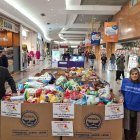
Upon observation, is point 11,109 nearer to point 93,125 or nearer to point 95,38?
point 93,125

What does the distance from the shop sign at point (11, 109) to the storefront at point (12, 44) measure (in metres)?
15.4

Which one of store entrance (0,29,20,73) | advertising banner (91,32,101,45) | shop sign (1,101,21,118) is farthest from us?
advertising banner (91,32,101,45)

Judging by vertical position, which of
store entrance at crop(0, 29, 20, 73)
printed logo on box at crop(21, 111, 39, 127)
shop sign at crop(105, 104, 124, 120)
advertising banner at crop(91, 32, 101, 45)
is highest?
advertising banner at crop(91, 32, 101, 45)

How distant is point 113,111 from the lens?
12.1ft

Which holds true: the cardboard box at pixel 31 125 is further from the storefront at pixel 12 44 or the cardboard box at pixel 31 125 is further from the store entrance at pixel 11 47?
the store entrance at pixel 11 47

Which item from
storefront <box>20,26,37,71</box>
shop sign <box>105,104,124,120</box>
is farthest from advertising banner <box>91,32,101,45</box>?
shop sign <box>105,104,124,120</box>

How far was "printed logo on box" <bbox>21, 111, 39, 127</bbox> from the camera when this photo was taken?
373 centimetres

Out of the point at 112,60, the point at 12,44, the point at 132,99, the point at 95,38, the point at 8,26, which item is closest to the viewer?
the point at 132,99

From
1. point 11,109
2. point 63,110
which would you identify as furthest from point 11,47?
point 63,110

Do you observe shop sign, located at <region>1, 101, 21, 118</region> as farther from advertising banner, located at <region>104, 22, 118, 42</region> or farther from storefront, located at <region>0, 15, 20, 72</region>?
storefront, located at <region>0, 15, 20, 72</region>

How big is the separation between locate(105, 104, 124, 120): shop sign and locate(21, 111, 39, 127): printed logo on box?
2.83ft

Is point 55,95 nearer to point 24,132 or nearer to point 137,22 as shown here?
point 24,132

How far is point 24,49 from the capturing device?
77.0 feet

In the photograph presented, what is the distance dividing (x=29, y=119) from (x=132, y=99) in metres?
1.63
